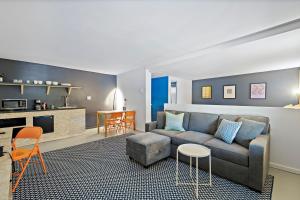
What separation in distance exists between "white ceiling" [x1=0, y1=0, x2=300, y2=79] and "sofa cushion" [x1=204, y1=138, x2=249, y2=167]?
188cm

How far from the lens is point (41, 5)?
5.95 feet

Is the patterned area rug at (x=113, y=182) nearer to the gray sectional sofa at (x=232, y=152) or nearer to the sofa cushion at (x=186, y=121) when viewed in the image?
the gray sectional sofa at (x=232, y=152)

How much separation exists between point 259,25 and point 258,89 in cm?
363

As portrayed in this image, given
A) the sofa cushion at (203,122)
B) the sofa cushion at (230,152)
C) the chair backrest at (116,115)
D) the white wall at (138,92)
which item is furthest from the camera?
the white wall at (138,92)

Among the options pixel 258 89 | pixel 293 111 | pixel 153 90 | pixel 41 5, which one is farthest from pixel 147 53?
pixel 258 89

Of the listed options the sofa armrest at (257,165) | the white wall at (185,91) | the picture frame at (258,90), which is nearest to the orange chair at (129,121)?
the white wall at (185,91)

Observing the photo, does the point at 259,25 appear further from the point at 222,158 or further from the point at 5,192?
the point at 5,192

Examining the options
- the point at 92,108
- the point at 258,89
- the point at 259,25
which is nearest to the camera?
the point at 259,25

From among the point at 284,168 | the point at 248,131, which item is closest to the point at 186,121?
the point at 248,131

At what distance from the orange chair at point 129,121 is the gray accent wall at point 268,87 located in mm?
3229

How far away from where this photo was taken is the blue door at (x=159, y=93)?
556 centimetres

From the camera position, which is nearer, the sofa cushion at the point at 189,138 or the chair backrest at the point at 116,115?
the sofa cushion at the point at 189,138

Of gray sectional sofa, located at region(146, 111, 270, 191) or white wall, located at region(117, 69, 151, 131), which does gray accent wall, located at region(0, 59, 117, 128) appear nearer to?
white wall, located at region(117, 69, 151, 131)

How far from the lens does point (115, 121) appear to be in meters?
5.13
